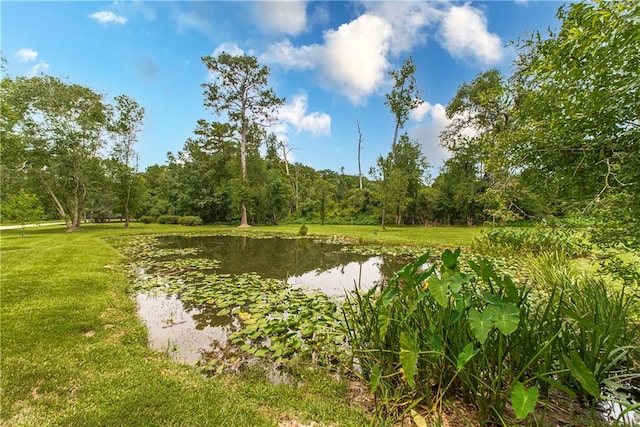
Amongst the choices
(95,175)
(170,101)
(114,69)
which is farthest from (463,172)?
(95,175)

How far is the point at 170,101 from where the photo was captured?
400 inches

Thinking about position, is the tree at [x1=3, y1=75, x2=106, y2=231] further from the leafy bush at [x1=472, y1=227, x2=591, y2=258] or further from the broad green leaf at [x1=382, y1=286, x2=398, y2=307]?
the leafy bush at [x1=472, y1=227, x2=591, y2=258]

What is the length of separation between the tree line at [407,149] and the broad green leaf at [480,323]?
1200mm

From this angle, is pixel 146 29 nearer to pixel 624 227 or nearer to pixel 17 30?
pixel 17 30

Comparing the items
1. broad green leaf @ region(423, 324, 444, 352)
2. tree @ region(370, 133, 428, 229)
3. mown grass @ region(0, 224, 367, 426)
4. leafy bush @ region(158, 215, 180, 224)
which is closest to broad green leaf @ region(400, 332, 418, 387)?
broad green leaf @ region(423, 324, 444, 352)

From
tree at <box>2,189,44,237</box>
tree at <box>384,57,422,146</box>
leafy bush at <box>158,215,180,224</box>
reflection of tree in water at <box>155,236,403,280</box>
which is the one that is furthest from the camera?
leafy bush at <box>158,215,180,224</box>

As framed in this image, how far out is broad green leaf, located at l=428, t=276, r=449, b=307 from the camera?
155 cm

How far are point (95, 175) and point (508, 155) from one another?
21453mm

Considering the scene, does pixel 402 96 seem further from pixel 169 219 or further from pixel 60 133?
pixel 169 219

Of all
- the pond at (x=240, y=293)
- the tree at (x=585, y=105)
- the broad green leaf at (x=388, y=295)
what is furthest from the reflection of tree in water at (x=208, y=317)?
the tree at (x=585, y=105)

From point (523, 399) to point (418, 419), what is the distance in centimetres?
67

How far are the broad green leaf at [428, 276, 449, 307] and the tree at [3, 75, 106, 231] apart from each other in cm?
1982

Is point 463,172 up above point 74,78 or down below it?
below

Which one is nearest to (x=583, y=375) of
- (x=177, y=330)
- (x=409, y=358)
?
→ (x=409, y=358)
